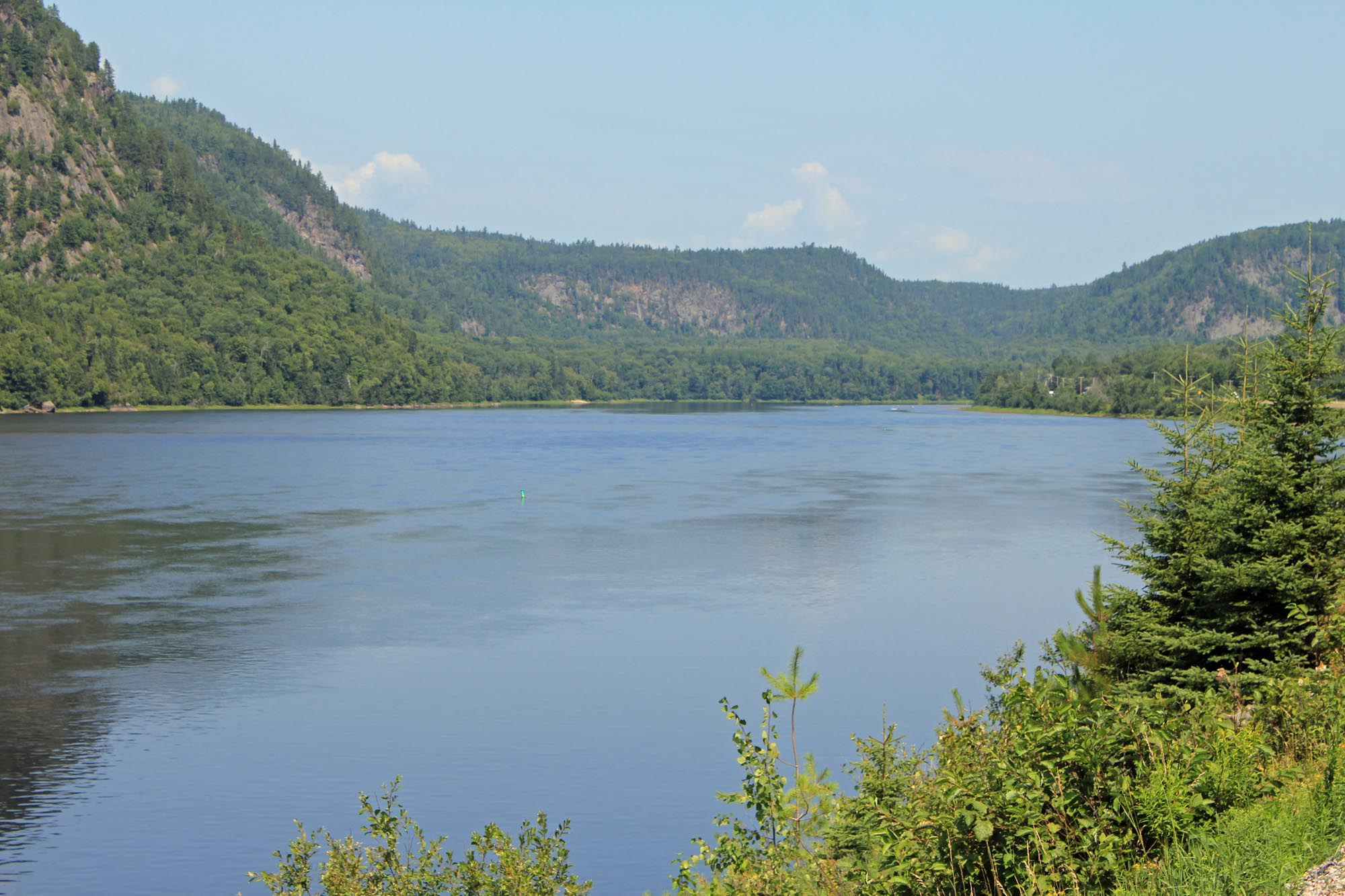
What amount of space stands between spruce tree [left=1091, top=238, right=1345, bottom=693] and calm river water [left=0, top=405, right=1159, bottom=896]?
714 centimetres

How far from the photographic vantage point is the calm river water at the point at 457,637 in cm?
2006

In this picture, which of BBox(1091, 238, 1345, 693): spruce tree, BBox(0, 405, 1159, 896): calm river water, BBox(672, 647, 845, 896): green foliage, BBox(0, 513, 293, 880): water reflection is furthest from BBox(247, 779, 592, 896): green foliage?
BBox(0, 513, 293, 880): water reflection

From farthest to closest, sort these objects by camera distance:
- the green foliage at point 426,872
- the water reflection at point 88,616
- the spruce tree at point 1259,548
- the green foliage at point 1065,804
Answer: the water reflection at point 88,616, the spruce tree at point 1259,548, the green foliage at point 426,872, the green foliage at point 1065,804

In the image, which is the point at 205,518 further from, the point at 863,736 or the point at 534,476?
the point at 863,736

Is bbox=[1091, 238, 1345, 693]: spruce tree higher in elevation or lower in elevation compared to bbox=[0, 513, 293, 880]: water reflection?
higher

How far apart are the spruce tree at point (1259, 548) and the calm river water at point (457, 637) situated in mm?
7141

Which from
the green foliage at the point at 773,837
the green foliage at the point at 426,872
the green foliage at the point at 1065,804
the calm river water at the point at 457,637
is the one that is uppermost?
the green foliage at the point at 1065,804

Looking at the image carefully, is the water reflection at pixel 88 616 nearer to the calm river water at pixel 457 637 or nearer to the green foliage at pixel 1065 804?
the calm river water at pixel 457 637

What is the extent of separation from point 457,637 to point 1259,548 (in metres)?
20.8

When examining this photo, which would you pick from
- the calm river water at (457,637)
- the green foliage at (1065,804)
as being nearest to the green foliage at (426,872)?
the green foliage at (1065,804)

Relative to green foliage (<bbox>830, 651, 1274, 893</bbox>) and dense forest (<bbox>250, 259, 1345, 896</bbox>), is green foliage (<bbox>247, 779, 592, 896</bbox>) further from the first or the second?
green foliage (<bbox>830, 651, 1274, 893</bbox>)

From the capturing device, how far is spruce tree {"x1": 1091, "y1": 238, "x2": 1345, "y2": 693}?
50.2 feet

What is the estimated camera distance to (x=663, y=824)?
64.8ft

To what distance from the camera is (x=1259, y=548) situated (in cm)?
1546
